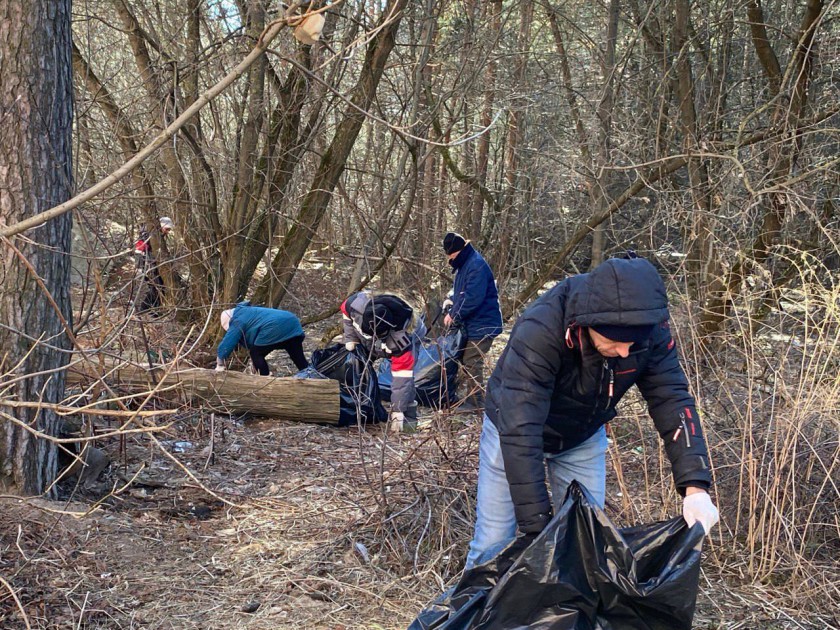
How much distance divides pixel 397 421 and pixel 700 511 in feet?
13.8

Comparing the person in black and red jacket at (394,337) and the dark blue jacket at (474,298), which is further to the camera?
the dark blue jacket at (474,298)

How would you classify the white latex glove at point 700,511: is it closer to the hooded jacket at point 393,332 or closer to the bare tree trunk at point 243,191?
the hooded jacket at point 393,332

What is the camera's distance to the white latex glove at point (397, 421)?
6559 millimetres

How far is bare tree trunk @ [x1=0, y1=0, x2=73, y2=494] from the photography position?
3.77 meters

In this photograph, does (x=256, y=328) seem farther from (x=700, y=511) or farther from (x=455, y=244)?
(x=700, y=511)

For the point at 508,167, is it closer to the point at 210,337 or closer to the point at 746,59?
the point at 746,59

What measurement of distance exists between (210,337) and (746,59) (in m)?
6.67

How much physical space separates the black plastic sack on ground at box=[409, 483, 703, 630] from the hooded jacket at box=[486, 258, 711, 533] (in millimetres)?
117

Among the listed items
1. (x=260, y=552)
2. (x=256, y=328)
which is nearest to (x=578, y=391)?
(x=260, y=552)

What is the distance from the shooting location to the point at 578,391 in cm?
263

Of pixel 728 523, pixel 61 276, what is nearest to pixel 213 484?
pixel 61 276

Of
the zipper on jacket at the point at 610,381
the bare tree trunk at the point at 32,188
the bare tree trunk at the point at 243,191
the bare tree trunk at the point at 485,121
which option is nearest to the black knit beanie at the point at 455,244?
the bare tree trunk at the point at 243,191

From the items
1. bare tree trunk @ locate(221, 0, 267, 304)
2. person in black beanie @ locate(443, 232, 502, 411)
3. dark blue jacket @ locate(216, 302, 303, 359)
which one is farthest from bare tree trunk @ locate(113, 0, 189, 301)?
person in black beanie @ locate(443, 232, 502, 411)

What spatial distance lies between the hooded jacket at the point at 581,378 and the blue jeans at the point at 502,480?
139 mm
